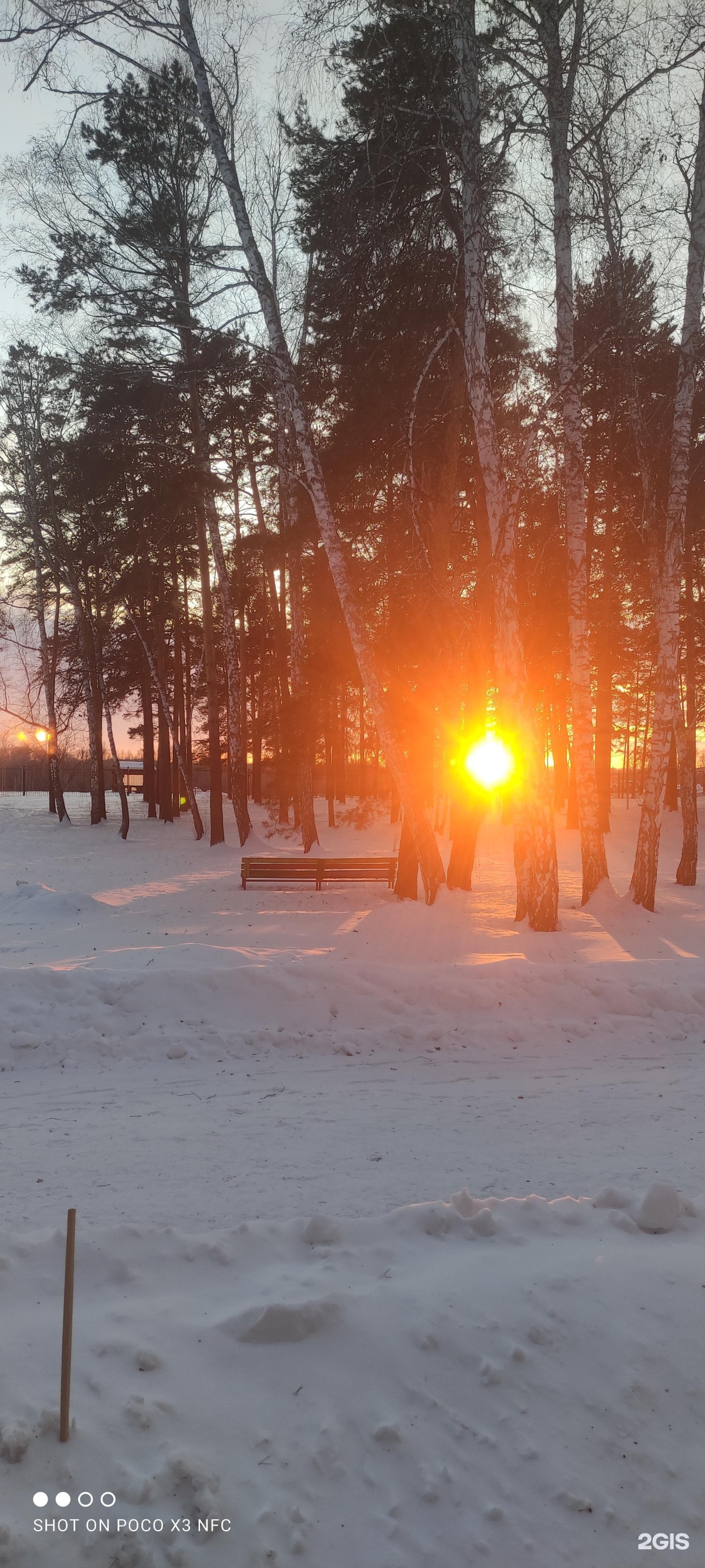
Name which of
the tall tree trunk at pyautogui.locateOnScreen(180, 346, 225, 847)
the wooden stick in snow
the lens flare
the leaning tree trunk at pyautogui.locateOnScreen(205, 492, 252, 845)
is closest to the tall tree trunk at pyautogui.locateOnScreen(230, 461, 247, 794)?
the leaning tree trunk at pyautogui.locateOnScreen(205, 492, 252, 845)

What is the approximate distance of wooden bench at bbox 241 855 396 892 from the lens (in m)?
15.8

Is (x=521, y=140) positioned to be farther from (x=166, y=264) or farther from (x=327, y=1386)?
(x=327, y=1386)

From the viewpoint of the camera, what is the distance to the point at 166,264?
1873cm

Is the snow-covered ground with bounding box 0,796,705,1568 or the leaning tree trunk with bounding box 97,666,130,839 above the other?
the leaning tree trunk with bounding box 97,666,130,839

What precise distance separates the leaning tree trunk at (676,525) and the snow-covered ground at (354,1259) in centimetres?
380

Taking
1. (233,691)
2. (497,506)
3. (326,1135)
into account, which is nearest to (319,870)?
(497,506)

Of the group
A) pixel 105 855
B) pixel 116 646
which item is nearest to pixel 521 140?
pixel 105 855

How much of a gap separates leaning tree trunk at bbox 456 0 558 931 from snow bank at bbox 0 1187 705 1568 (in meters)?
7.13

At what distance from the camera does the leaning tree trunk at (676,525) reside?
36.9 feet

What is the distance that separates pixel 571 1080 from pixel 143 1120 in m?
3.14

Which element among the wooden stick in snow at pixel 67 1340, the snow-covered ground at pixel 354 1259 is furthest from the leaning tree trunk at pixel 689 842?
the wooden stick in snow at pixel 67 1340

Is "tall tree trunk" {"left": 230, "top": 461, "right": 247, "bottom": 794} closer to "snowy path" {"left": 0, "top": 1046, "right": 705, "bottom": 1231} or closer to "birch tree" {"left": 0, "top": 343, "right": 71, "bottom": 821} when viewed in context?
"birch tree" {"left": 0, "top": 343, "right": 71, "bottom": 821}

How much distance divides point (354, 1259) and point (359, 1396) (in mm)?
731

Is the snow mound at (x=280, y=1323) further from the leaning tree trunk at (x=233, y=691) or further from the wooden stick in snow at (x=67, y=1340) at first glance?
the leaning tree trunk at (x=233, y=691)
